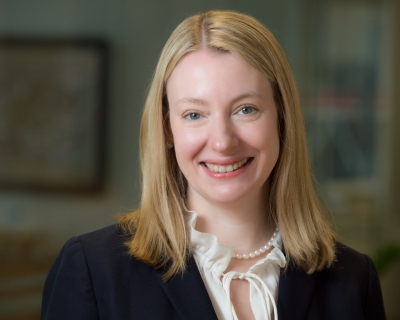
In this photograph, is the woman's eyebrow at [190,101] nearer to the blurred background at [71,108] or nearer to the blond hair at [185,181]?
the blond hair at [185,181]

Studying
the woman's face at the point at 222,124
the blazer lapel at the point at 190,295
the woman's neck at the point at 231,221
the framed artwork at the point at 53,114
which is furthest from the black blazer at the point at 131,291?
the framed artwork at the point at 53,114

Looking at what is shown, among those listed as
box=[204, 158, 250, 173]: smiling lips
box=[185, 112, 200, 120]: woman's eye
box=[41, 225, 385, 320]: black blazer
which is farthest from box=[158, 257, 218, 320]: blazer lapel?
box=[185, 112, 200, 120]: woman's eye

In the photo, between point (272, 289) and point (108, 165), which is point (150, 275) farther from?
point (108, 165)

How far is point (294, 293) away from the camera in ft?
5.54

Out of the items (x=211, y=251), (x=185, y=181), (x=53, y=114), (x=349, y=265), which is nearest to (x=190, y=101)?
(x=185, y=181)

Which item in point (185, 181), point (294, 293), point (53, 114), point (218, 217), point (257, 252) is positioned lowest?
point (294, 293)

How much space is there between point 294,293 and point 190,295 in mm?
301

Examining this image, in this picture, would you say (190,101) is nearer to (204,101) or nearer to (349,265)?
(204,101)

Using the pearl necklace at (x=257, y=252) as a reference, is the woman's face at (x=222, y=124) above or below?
above

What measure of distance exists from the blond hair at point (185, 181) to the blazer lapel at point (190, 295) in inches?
0.9

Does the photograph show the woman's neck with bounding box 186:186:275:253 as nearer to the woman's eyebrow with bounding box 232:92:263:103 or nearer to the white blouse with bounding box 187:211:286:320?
the white blouse with bounding box 187:211:286:320

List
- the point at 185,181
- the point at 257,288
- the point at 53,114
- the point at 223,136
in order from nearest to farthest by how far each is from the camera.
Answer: the point at 223,136 < the point at 257,288 < the point at 185,181 < the point at 53,114

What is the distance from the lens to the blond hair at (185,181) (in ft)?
5.30

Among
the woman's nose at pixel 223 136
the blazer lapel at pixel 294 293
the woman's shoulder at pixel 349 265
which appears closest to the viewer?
the woman's nose at pixel 223 136
